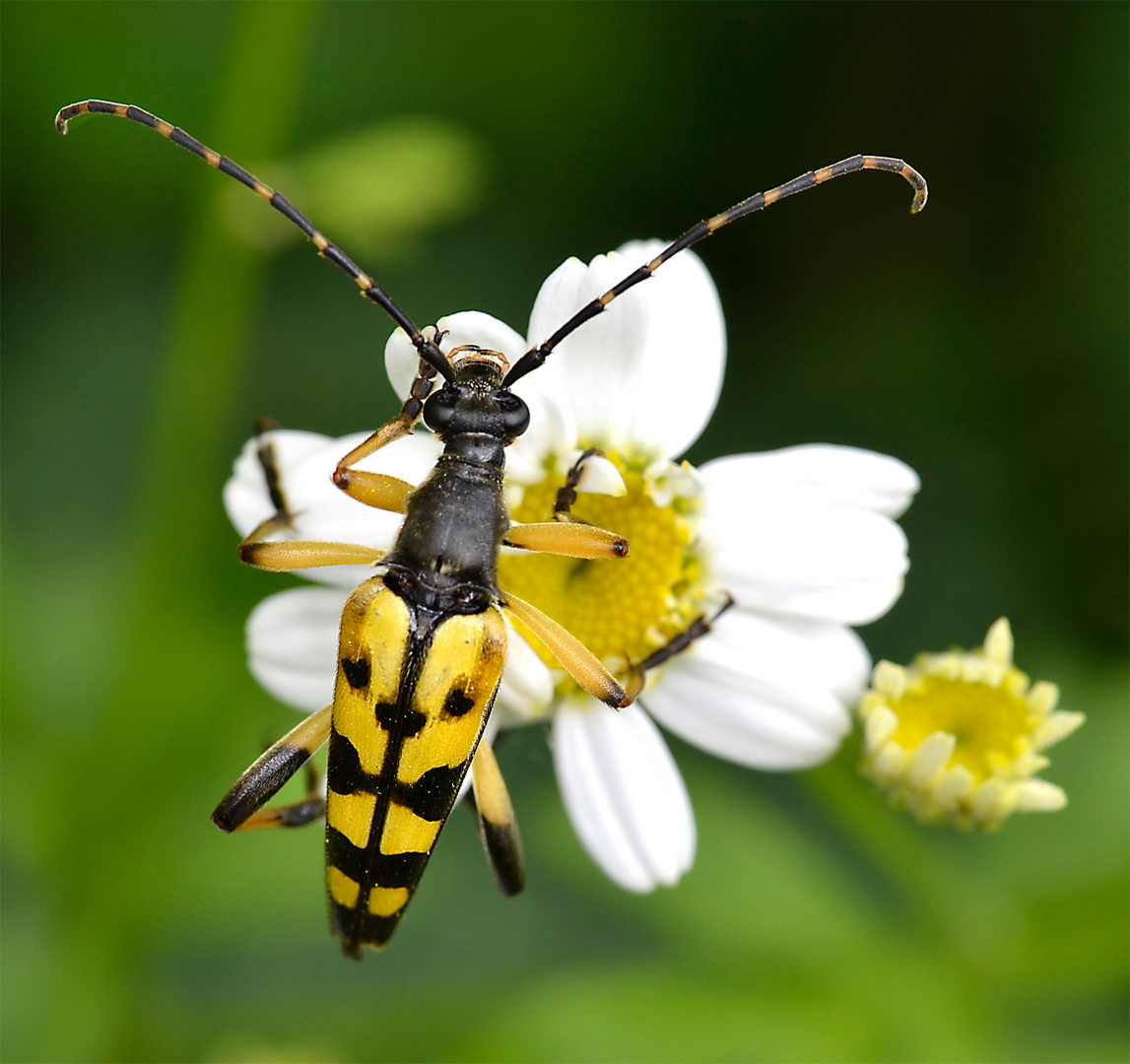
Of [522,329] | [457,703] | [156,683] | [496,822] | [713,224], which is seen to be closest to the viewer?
[713,224]

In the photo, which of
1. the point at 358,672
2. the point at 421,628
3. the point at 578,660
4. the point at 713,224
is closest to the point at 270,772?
the point at 358,672

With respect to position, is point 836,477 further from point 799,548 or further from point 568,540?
point 568,540

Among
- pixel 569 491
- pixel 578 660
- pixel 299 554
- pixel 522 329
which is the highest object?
pixel 522 329

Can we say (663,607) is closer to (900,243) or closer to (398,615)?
(398,615)

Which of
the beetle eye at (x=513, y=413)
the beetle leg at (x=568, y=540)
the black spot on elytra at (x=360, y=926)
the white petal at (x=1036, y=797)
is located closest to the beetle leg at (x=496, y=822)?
the black spot on elytra at (x=360, y=926)

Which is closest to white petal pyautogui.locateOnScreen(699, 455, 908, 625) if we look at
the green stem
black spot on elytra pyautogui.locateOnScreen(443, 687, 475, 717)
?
black spot on elytra pyautogui.locateOnScreen(443, 687, 475, 717)

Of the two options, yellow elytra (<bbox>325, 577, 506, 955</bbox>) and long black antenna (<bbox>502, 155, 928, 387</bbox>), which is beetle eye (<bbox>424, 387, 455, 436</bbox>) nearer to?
long black antenna (<bbox>502, 155, 928, 387</bbox>)
